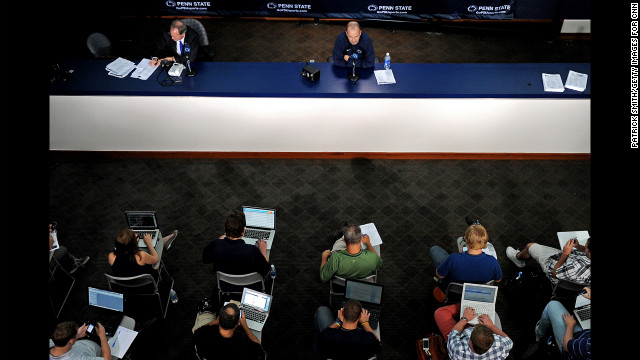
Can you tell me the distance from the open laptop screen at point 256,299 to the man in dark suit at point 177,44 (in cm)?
310

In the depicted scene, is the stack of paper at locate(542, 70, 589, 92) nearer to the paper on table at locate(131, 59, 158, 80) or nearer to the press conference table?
the press conference table

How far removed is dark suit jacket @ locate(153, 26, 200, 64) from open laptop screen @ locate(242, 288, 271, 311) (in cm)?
323

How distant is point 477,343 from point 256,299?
5.83 feet

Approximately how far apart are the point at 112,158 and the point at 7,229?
6.08 m

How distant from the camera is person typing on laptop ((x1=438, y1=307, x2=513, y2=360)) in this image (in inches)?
141

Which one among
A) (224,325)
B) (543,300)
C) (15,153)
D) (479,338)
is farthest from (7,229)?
(543,300)

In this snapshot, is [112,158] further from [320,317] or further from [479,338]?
[479,338]

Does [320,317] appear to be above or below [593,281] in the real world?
below

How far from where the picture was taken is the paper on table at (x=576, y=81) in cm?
580

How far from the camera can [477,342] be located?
3600 millimetres

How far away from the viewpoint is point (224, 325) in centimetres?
372

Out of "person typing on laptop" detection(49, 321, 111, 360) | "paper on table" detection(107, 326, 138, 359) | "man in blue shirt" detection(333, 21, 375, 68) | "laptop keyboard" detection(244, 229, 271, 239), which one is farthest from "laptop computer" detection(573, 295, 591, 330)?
"person typing on laptop" detection(49, 321, 111, 360)

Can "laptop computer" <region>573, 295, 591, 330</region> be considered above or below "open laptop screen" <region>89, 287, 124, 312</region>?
below

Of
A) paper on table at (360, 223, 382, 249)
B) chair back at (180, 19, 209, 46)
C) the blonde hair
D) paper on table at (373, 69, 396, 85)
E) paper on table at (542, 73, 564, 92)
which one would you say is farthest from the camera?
chair back at (180, 19, 209, 46)
